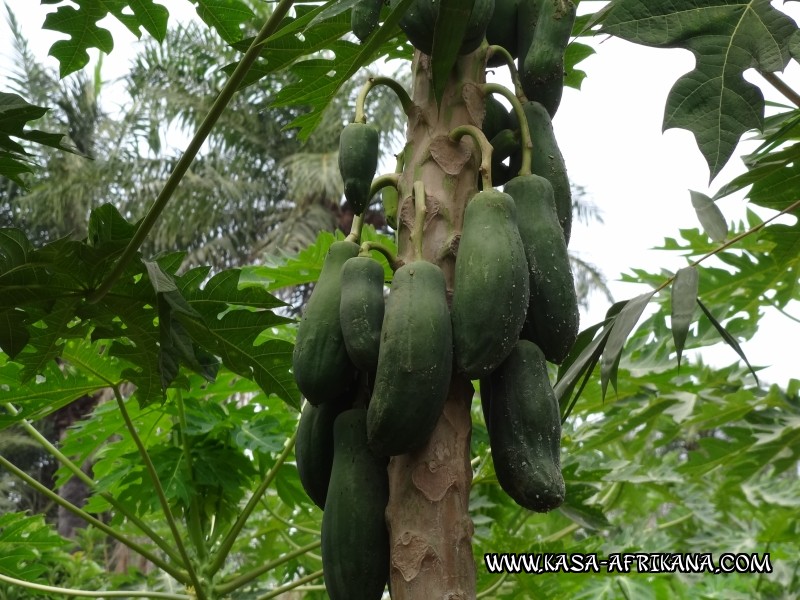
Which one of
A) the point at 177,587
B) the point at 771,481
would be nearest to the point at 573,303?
the point at 771,481

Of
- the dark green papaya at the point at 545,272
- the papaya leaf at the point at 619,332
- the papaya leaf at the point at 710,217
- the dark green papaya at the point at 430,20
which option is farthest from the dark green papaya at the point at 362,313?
the papaya leaf at the point at 710,217

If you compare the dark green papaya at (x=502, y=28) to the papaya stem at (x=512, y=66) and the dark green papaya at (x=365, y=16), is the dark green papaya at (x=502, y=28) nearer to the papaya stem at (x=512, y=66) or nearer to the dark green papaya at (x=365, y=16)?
the papaya stem at (x=512, y=66)

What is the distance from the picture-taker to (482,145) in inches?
49.4

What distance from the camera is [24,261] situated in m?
1.53

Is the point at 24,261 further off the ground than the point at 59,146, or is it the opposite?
the point at 59,146

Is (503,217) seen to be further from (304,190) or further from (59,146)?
(304,190)

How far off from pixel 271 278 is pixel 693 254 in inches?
65.0

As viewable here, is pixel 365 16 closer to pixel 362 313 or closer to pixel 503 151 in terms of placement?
pixel 503 151

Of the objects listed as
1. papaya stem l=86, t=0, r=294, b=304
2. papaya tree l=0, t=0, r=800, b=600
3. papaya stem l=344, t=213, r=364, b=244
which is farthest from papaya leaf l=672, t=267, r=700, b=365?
papaya stem l=86, t=0, r=294, b=304

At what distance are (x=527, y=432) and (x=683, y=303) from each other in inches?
21.4

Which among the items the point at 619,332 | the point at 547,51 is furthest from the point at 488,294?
the point at 619,332

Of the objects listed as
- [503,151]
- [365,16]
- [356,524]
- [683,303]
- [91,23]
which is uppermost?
[91,23]

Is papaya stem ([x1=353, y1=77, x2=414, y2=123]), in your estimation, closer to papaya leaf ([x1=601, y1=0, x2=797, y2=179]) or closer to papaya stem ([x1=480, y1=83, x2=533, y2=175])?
papaya stem ([x1=480, y1=83, x2=533, y2=175])

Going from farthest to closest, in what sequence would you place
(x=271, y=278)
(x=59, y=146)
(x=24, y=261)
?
1. (x=271, y=278)
2. (x=59, y=146)
3. (x=24, y=261)
